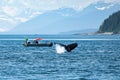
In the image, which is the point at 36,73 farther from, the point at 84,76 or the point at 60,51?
the point at 60,51

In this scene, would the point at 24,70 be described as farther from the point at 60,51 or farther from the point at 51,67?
the point at 60,51

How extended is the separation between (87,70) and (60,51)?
150ft

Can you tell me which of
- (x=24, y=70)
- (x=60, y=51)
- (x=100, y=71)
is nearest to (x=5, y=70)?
(x=24, y=70)

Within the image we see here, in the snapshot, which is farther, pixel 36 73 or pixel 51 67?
pixel 51 67

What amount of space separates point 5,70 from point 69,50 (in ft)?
158

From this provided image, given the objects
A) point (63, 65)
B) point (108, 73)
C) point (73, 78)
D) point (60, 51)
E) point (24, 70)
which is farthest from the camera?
point (60, 51)

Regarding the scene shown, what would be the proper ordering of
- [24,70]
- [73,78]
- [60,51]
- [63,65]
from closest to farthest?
1. [73,78]
2. [24,70]
3. [63,65]
4. [60,51]

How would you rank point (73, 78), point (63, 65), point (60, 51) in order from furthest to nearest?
point (60, 51)
point (63, 65)
point (73, 78)

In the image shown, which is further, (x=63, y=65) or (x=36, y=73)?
(x=63, y=65)

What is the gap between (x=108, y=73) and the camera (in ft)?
204

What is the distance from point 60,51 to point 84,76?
5199 centimetres

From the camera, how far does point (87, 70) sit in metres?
65.8

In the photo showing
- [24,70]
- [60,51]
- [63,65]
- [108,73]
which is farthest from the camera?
[60,51]

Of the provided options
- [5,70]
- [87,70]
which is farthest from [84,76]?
[5,70]
